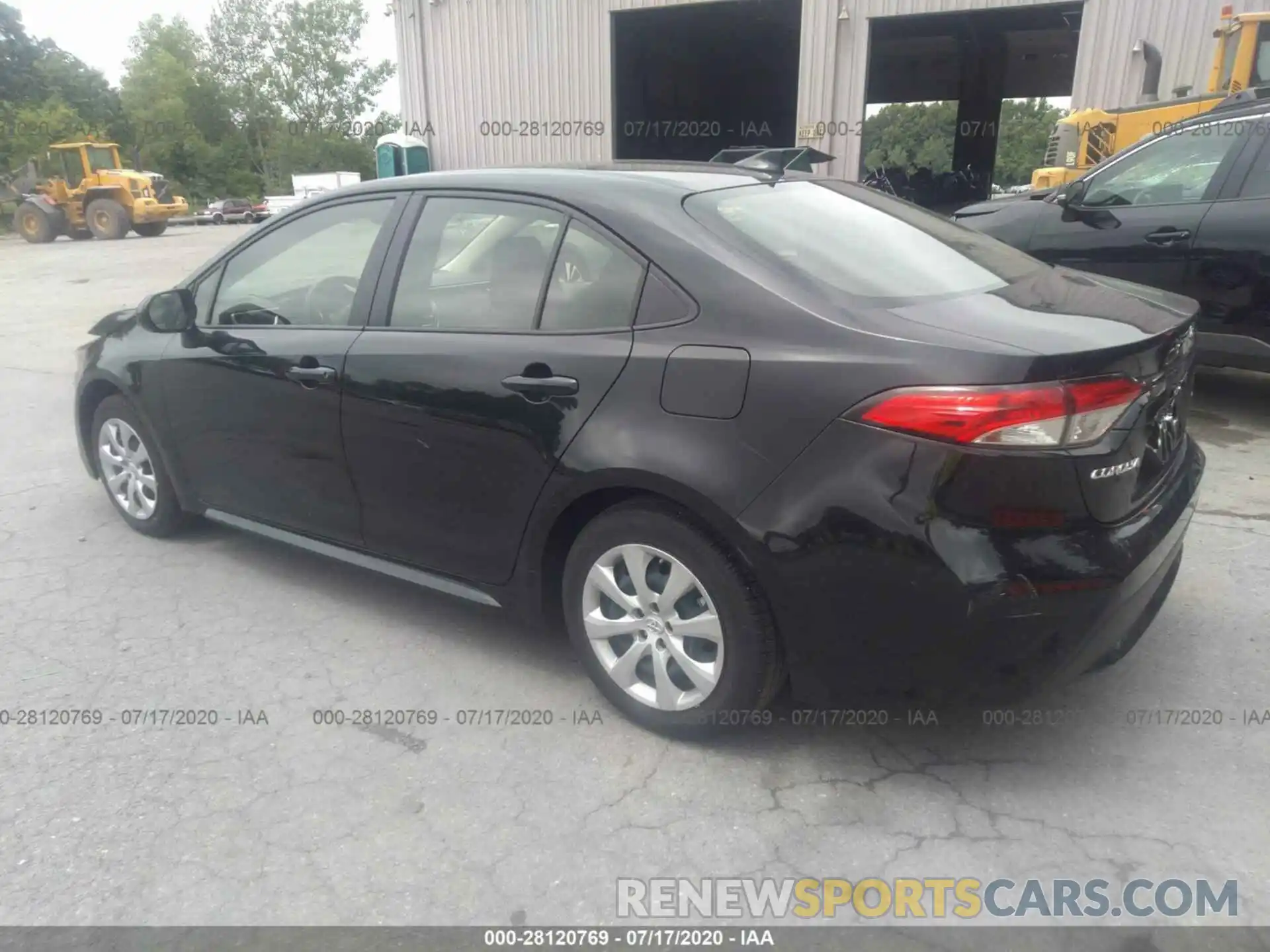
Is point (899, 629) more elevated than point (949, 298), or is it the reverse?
point (949, 298)

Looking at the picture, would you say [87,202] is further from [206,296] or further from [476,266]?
[476,266]

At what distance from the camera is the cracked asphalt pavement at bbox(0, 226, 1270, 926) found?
2.27 m

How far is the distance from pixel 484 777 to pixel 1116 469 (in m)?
1.82

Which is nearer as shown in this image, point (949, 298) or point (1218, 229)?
point (949, 298)

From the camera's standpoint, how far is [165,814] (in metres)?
2.53

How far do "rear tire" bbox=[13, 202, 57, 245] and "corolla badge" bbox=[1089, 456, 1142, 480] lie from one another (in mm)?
31031

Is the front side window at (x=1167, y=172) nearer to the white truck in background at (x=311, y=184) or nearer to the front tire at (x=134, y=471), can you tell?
the front tire at (x=134, y=471)

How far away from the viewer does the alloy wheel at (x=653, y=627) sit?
8.52 feet

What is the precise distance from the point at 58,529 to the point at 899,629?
4092mm

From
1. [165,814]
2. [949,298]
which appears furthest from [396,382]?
[949,298]

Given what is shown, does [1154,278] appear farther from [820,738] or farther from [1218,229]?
[820,738]

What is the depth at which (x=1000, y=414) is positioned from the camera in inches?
84.0

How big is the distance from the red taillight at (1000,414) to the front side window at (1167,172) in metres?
4.21

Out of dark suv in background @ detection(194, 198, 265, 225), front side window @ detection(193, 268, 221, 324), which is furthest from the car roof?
dark suv in background @ detection(194, 198, 265, 225)
